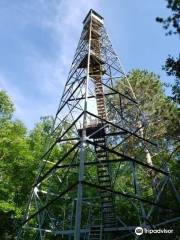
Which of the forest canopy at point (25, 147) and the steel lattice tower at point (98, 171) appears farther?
the forest canopy at point (25, 147)

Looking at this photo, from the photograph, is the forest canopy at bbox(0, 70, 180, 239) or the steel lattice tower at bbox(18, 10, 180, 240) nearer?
the steel lattice tower at bbox(18, 10, 180, 240)

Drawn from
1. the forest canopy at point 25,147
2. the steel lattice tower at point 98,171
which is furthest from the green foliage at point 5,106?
the steel lattice tower at point 98,171

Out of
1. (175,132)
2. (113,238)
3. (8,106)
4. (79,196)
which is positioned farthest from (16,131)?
(79,196)

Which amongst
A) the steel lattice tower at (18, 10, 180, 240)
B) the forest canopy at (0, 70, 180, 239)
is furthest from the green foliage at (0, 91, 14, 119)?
the steel lattice tower at (18, 10, 180, 240)

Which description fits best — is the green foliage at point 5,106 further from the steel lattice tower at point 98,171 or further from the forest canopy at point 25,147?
the steel lattice tower at point 98,171

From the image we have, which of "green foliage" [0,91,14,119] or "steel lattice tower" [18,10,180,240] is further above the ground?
"green foliage" [0,91,14,119]

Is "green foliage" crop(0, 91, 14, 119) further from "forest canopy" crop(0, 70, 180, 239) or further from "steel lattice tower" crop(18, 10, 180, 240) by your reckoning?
"steel lattice tower" crop(18, 10, 180, 240)

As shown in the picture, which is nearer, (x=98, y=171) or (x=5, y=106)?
(x=98, y=171)

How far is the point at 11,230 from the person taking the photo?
68.0 ft

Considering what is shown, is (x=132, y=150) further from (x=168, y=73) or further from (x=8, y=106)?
(x=168, y=73)

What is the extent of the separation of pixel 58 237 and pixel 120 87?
29.2 feet

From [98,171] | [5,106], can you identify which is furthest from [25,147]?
[98,171]

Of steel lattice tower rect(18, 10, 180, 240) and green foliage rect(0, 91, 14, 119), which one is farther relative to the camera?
green foliage rect(0, 91, 14, 119)

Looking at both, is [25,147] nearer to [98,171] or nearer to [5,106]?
[5,106]
